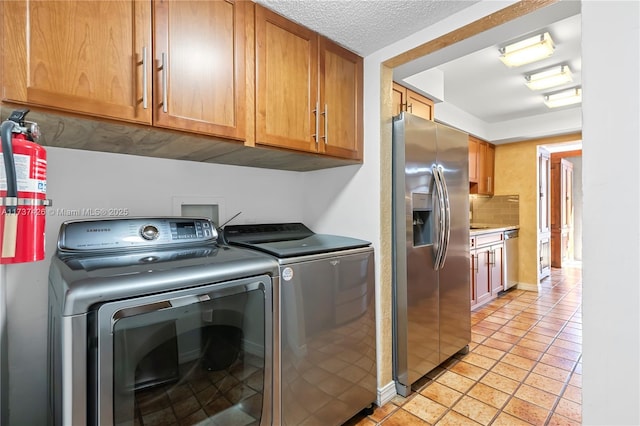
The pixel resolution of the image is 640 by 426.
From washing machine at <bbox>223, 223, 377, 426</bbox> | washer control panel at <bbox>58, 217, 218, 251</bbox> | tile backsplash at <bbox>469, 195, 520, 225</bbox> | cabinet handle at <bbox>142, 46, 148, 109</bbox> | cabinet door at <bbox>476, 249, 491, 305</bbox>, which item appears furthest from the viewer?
tile backsplash at <bbox>469, 195, 520, 225</bbox>

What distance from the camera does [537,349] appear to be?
99.7 inches

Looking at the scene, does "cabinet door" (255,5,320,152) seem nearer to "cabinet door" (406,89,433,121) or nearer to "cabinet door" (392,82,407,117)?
"cabinet door" (392,82,407,117)

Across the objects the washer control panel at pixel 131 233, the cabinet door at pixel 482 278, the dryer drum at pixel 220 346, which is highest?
the washer control panel at pixel 131 233

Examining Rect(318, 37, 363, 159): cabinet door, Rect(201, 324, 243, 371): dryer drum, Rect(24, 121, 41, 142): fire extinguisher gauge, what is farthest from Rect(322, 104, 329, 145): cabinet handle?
Rect(24, 121, 41, 142): fire extinguisher gauge

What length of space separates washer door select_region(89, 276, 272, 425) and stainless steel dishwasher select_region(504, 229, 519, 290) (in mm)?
3907

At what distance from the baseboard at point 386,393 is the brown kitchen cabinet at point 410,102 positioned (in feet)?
6.17

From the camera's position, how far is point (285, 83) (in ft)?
5.09

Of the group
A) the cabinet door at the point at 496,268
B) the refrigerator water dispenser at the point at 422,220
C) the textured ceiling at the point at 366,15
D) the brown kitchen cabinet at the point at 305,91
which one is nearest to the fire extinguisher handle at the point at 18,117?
the brown kitchen cabinet at the point at 305,91

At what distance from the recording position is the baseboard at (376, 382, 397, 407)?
6.02 ft

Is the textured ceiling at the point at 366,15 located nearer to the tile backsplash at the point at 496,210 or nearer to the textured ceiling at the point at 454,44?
the textured ceiling at the point at 454,44

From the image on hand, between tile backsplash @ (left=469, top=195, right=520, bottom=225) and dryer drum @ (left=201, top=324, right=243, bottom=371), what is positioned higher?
tile backsplash @ (left=469, top=195, right=520, bottom=225)

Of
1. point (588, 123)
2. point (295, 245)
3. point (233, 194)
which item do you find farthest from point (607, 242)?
point (233, 194)

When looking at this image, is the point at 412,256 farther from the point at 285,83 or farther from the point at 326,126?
the point at 285,83

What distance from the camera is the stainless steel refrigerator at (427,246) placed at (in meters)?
1.92
